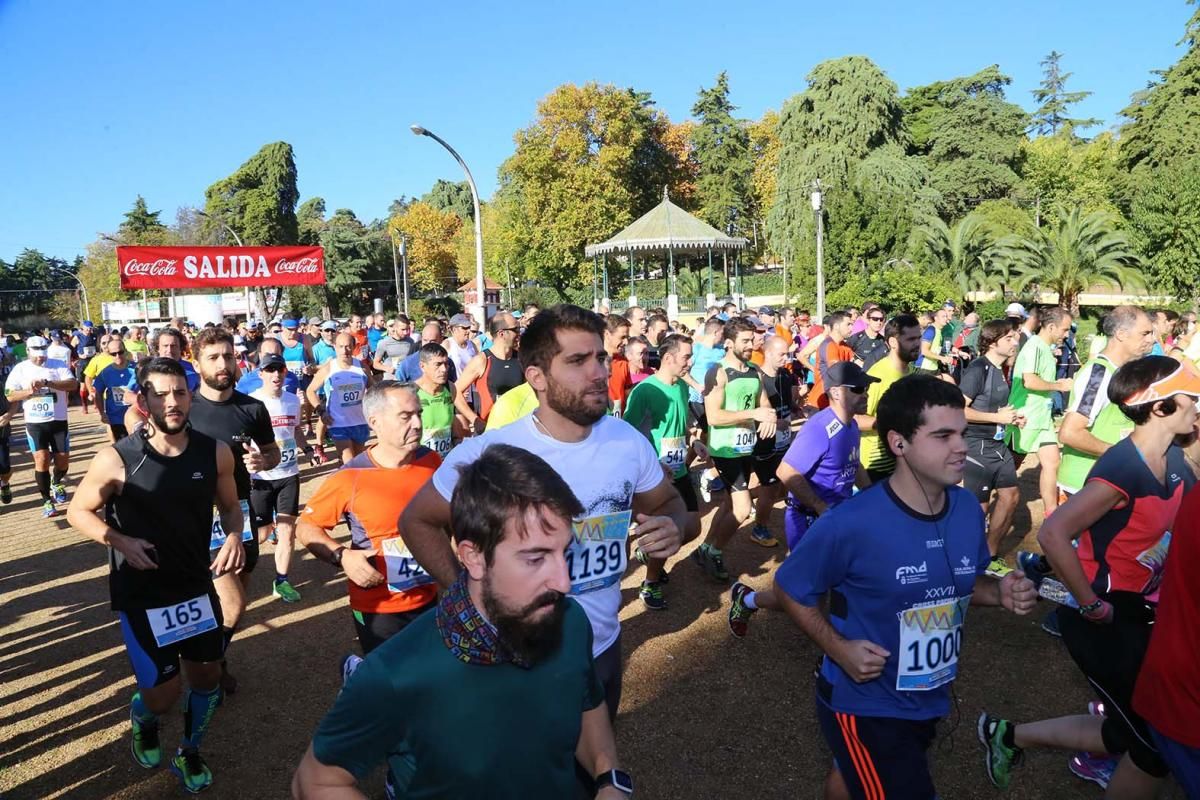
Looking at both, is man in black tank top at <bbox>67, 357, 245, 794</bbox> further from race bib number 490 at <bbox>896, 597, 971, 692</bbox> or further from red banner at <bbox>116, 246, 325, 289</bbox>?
red banner at <bbox>116, 246, 325, 289</bbox>

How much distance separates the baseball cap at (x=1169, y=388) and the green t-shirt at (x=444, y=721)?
2.80 m

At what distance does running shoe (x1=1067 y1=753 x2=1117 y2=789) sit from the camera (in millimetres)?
3674

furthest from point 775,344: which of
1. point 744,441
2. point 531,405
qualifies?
point 531,405

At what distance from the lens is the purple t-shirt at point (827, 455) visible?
16.8 feet

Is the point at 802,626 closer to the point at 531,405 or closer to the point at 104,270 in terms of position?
A: the point at 531,405

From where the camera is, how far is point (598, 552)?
9.11ft

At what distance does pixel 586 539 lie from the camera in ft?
9.02

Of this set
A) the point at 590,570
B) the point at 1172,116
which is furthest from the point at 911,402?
the point at 1172,116

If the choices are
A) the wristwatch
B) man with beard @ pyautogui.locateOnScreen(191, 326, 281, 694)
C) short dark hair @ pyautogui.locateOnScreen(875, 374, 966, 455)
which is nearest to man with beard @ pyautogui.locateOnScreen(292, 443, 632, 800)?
the wristwatch

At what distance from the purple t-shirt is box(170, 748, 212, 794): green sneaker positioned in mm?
3721

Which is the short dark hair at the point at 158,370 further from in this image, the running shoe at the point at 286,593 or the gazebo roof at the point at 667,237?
the gazebo roof at the point at 667,237

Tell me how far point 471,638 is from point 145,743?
3258 mm

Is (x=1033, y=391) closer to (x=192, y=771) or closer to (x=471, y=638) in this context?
(x=471, y=638)

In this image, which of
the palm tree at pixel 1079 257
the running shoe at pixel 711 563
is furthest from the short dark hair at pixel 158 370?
the palm tree at pixel 1079 257
